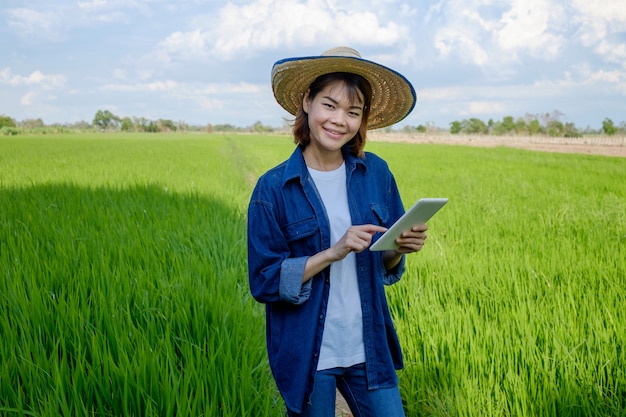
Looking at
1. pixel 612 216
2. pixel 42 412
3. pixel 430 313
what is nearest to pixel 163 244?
pixel 430 313

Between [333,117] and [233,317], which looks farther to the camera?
[233,317]

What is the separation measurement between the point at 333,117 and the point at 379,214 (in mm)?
321

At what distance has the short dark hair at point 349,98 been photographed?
1.55 m

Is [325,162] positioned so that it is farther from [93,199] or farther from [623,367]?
[93,199]

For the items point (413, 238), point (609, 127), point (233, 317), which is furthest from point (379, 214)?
point (609, 127)

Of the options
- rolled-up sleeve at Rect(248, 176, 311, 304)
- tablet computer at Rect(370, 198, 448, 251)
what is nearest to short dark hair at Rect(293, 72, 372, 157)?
rolled-up sleeve at Rect(248, 176, 311, 304)

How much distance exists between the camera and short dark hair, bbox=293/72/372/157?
5.09 feet

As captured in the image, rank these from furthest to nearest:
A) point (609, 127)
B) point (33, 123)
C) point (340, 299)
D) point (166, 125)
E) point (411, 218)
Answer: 1. point (166, 125)
2. point (33, 123)
3. point (609, 127)
4. point (340, 299)
5. point (411, 218)

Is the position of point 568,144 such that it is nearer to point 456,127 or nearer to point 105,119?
point 456,127

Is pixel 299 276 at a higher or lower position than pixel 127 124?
lower

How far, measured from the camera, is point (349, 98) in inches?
60.4

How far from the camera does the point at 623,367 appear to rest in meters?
2.18

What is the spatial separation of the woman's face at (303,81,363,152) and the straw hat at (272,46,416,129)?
0.22ft

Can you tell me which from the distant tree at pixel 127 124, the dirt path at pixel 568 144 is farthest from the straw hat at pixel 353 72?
the distant tree at pixel 127 124
